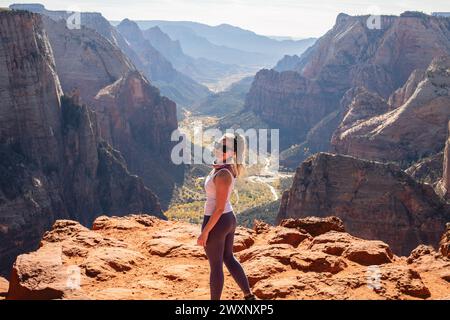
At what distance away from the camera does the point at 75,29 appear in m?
157

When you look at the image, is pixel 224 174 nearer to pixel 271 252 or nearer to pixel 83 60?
pixel 271 252

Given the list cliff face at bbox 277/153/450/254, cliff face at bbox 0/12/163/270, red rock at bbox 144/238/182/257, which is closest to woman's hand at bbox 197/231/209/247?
red rock at bbox 144/238/182/257

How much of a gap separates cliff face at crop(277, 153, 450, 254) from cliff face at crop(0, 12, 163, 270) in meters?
28.8

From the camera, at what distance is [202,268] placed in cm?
1675

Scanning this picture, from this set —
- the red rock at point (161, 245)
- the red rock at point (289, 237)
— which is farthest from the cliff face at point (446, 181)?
the red rock at point (161, 245)

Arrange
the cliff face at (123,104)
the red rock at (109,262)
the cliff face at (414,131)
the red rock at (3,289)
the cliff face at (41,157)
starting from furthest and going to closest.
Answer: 1. the cliff face at (123,104)
2. the cliff face at (414,131)
3. the cliff face at (41,157)
4. the red rock at (3,289)
5. the red rock at (109,262)

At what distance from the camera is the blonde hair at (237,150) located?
12.5 meters

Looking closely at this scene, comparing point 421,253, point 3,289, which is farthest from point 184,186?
point 421,253

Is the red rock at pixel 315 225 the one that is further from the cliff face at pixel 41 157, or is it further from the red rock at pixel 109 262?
the cliff face at pixel 41 157

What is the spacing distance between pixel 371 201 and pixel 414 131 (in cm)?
4341

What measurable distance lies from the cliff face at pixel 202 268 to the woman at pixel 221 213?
1.40 meters

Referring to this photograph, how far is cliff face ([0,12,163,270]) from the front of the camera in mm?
61156
